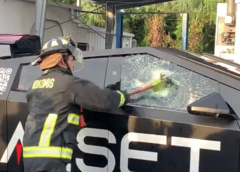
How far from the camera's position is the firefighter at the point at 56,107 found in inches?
113

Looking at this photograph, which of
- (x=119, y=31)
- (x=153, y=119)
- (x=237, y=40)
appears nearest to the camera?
(x=153, y=119)

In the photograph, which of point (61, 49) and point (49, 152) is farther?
Answer: point (61, 49)

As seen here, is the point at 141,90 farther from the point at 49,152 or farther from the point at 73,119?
the point at 49,152

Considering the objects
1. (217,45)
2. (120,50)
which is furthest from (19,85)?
(217,45)

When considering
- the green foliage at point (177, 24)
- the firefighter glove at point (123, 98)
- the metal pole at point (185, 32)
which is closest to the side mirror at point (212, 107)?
the firefighter glove at point (123, 98)

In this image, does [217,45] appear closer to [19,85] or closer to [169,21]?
[19,85]

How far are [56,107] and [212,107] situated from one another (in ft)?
3.41

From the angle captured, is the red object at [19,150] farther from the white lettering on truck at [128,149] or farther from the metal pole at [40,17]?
the metal pole at [40,17]

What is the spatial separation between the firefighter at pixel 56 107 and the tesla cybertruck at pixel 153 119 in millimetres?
367

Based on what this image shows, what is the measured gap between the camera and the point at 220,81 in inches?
126

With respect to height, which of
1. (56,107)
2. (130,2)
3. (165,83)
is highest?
(130,2)

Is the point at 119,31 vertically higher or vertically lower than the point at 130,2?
lower

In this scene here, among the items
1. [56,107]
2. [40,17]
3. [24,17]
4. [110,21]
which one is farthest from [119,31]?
[56,107]

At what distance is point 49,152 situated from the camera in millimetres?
2844
